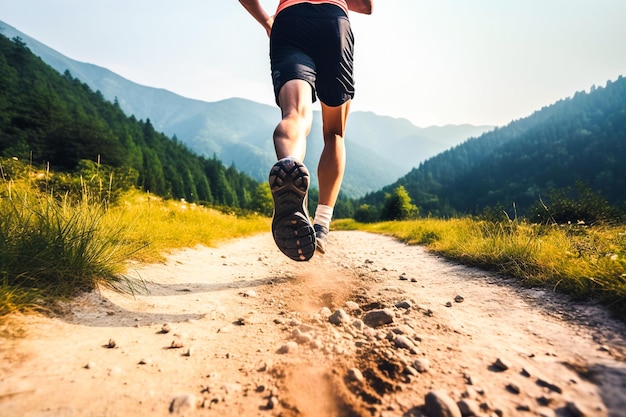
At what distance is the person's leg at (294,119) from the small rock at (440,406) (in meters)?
1.38

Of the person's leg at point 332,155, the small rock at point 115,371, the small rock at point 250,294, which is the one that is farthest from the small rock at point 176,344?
the person's leg at point 332,155

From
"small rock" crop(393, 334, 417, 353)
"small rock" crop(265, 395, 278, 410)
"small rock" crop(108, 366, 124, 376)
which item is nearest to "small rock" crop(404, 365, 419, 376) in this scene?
"small rock" crop(393, 334, 417, 353)

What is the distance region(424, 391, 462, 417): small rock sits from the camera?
0.87 metres

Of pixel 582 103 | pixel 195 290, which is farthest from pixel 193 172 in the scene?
pixel 582 103

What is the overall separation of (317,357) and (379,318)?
1.70 ft

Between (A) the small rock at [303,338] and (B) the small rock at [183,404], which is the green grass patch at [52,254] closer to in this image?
(B) the small rock at [183,404]

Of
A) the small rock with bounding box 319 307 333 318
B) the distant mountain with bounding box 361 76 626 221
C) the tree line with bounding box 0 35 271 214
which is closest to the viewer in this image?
the small rock with bounding box 319 307 333 318

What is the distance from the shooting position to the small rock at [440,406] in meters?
0.87

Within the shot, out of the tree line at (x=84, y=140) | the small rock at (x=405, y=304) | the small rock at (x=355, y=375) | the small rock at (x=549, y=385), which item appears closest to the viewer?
the small rock at (x=549, y=385)

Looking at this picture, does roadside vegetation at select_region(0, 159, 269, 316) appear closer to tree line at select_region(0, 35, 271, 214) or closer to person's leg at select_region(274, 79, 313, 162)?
person's leg at select_region(274, 79, 313, 162)

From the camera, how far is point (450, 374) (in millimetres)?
1090

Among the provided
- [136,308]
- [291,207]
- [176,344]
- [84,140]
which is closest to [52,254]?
[136,308]

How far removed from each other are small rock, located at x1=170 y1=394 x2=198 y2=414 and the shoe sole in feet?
3.33

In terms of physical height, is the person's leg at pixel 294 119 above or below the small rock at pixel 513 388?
above
